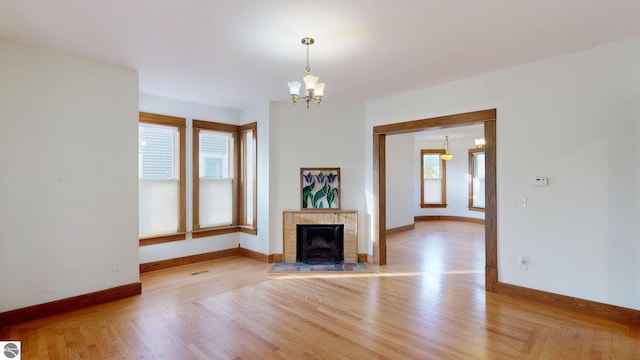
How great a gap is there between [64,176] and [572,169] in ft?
18.0

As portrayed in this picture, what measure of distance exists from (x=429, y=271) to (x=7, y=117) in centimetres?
545

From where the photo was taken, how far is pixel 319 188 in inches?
222

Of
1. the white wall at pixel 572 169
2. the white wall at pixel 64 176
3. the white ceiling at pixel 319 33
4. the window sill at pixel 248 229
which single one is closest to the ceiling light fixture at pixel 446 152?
the white wall at pixel 572 169

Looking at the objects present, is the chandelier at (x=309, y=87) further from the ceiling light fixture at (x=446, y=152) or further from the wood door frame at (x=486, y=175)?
the ceiling light fixture at (x=446, y=152)

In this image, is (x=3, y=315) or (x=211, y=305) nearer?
(x=3, y=315)

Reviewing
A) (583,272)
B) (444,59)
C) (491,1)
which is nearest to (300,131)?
(444,59)

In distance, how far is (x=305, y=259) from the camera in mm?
5480

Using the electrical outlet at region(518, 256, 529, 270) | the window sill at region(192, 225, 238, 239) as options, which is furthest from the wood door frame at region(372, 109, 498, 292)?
the window sill at region(192, 225, 238, 239)

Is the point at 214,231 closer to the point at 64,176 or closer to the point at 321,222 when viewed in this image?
the point at 321,222

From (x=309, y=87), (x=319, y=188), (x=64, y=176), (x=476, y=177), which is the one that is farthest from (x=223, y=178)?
(x=476, y=177)

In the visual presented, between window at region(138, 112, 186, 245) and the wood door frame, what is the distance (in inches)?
127

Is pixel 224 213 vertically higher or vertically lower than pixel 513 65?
lower

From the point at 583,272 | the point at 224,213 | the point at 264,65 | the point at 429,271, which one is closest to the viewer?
the point at 583,272

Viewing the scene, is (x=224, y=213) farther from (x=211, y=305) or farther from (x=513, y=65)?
(x=513, y=65)
